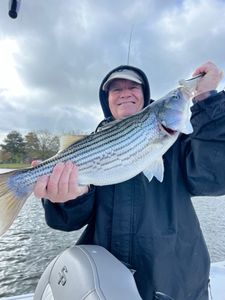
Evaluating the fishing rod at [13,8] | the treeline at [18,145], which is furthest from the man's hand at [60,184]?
the treeline at [18,145]

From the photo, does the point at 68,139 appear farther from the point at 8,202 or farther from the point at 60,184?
the point at 8,202

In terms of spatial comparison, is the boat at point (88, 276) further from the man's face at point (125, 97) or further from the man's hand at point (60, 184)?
the man's face at point (125, 97)

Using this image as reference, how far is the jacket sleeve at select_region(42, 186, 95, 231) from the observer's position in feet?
7.47

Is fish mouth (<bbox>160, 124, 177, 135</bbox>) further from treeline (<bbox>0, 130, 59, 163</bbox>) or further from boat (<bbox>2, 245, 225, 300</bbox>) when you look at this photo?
treeline (<bbox>0, 130, 59, 163</bbox>)

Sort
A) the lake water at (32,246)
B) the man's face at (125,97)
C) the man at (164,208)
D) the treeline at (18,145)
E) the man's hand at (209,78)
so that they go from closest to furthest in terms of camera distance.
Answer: the man at (164,208)
the man's hand at (209,78)
the man's face at (125,97)
the lake water at (32,246)
the treeline at (18,145)

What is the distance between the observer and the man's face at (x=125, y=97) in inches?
102

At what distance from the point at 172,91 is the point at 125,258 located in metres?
1.30

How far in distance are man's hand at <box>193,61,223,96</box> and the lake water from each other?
656cm

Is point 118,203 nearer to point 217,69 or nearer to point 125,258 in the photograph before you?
point 125,258

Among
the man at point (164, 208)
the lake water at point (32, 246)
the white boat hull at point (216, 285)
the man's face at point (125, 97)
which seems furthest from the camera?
the lake water at point (32, 246)

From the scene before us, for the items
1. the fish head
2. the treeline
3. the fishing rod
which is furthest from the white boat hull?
the treeline

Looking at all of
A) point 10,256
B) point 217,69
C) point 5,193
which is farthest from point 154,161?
point 10,256

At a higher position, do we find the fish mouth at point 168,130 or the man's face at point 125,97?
the man's face at point 125,97

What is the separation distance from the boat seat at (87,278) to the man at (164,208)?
169mm
